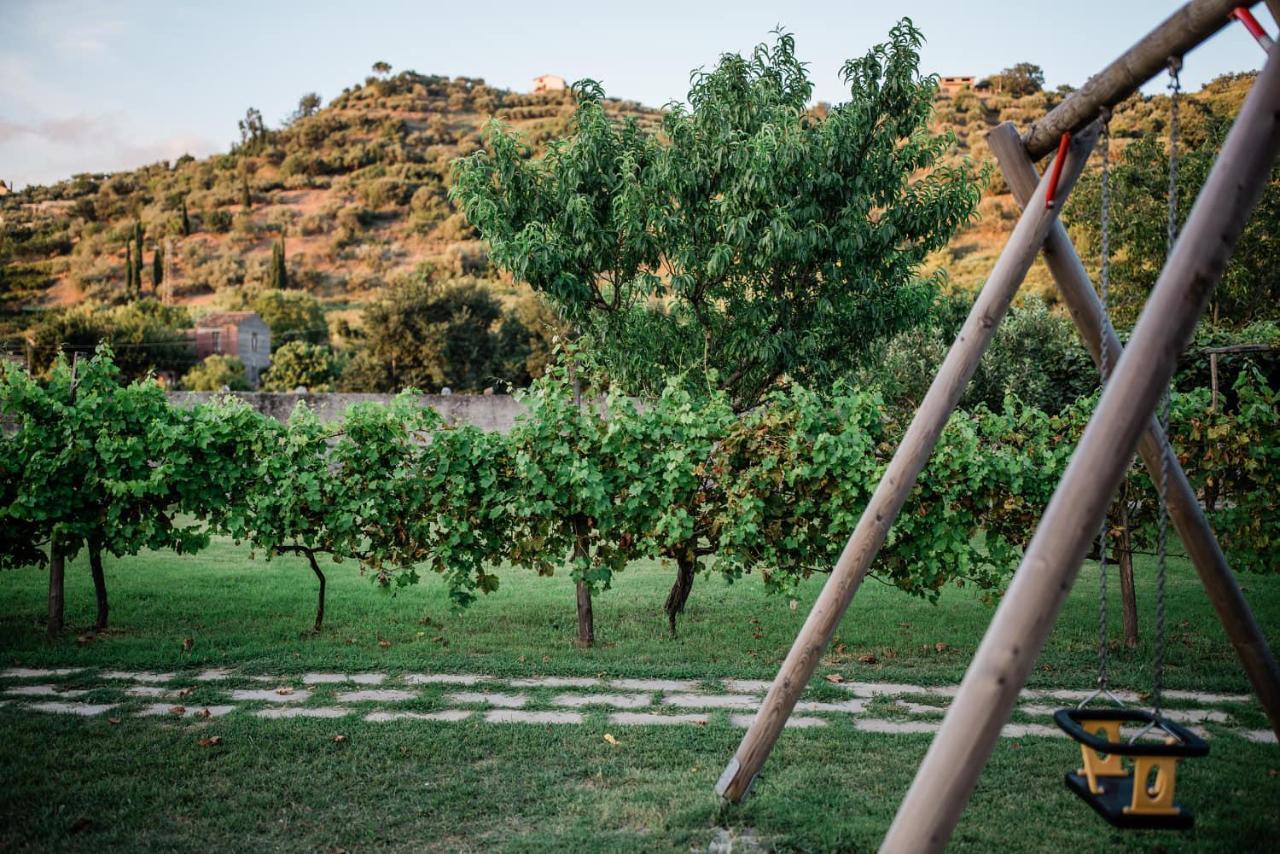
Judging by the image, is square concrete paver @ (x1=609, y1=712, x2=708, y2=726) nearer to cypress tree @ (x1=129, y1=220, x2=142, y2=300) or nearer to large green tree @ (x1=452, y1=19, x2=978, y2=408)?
large green tree @ (x1=452, y1=19, x2=978, y2=408)

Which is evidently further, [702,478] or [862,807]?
[702,478]

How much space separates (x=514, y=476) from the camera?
695 cm

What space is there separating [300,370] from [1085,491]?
45.7 meters

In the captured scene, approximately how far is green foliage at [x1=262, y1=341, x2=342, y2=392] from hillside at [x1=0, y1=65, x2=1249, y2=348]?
39.2ft

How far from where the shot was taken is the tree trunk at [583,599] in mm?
6995

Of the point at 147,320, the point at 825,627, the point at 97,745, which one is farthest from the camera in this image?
the point at 147,320

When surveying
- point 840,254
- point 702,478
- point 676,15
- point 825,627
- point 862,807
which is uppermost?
point 676,15

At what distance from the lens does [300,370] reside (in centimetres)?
4378

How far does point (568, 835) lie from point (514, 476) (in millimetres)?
3676

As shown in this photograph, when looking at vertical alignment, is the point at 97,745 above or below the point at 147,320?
below

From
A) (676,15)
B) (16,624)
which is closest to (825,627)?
(16,624)

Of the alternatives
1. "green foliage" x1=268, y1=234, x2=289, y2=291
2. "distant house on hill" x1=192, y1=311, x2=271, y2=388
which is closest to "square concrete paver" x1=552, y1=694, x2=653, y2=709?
"distant house on hill" x1=192, y1=311, x2=271, y2=388

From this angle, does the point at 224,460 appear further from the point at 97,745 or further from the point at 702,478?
the point at 702,478

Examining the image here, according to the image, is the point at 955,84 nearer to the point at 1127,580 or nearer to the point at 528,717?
the point at 1127,580
